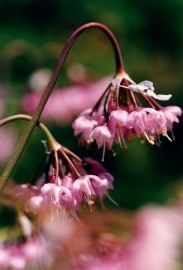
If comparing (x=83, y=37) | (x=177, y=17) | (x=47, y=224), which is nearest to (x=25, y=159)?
(x=83, y=37)

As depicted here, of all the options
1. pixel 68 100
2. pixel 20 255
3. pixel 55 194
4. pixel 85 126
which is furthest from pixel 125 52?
pixel 55 194

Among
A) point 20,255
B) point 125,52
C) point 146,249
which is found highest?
point 125,52

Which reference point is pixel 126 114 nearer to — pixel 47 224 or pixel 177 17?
pixel 47 224

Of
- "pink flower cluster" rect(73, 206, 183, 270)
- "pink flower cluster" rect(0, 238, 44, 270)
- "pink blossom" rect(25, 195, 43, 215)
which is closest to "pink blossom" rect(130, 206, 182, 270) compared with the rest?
"pink flower cluster" rect(73, 206, 183, 270)

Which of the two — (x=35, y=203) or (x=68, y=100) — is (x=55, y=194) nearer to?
(x=35, y=203)

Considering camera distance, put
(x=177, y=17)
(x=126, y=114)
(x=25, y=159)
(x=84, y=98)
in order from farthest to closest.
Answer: (x=177, y=17) < (x=25, y=159) < (x=84, y=98) < (x=126, y=114)

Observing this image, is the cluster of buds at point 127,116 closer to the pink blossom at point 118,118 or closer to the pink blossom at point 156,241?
the pink blossom at point 118,118
